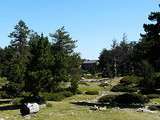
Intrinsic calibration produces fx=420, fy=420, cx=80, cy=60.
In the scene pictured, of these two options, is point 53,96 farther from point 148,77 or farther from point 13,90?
point 148,77

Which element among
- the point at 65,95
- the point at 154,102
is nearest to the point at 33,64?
the point at 65,95

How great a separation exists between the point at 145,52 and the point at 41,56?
1201 centimetres

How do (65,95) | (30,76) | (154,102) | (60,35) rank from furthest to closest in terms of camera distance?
(60,35) → (65,95) → (154,102) → (30,76)

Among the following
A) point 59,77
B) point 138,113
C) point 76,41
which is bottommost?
point 138,113

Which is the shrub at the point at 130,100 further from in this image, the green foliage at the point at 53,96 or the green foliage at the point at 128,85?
the green foliage at the point at 128,85

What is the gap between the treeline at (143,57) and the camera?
4668 centimetres

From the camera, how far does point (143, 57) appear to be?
158 ft

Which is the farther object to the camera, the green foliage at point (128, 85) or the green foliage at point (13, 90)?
the green foliage at point (128, 85)

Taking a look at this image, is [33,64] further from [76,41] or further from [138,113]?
[76,41]

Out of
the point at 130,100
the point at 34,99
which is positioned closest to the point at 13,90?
the point at 34,99

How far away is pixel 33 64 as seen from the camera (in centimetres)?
4909

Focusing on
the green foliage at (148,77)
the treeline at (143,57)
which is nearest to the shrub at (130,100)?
the treeline at (143,57)

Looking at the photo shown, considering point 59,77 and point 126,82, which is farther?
point 126,82

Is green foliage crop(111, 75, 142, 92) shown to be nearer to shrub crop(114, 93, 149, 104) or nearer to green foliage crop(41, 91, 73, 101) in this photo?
green foliage crop(41, 91, 73, 101)
